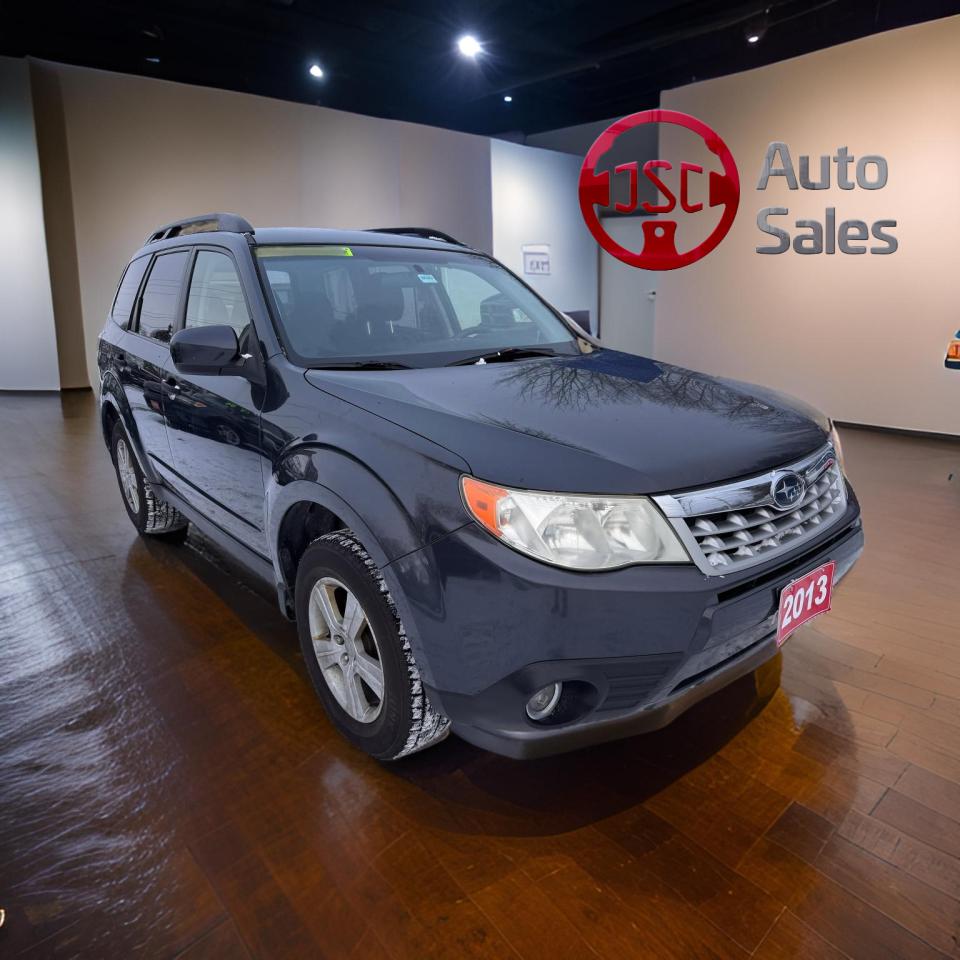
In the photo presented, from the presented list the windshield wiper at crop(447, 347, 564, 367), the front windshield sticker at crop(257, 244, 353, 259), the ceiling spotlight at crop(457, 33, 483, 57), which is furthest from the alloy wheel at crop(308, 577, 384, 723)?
the ceiling spotlight at crop(457, 33, 483, 57)

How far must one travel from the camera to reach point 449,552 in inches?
53.0

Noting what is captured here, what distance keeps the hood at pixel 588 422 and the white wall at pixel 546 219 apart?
7.75 m

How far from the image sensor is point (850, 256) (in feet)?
19.5

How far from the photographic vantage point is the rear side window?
3033 millimetres

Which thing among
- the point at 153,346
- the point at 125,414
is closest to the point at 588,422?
the point at 153,346

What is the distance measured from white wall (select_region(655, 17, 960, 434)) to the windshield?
4365 millimetres

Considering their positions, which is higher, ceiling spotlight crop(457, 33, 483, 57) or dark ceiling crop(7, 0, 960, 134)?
dark ceiling crop(7, 0, 960, 134)

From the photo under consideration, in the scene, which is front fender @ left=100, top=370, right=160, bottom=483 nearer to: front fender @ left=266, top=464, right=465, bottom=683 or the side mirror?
the side mirror

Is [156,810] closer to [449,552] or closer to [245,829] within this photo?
[245,829]

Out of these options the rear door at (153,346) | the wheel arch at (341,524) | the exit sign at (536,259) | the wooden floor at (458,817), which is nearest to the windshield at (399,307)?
the wheel arch at (341,524)

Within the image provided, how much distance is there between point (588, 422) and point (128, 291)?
243cm

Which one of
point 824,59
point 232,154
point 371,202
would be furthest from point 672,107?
point 232,154

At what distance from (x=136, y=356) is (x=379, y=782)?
1.95 metres

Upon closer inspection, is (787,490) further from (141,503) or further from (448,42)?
(448,42)
